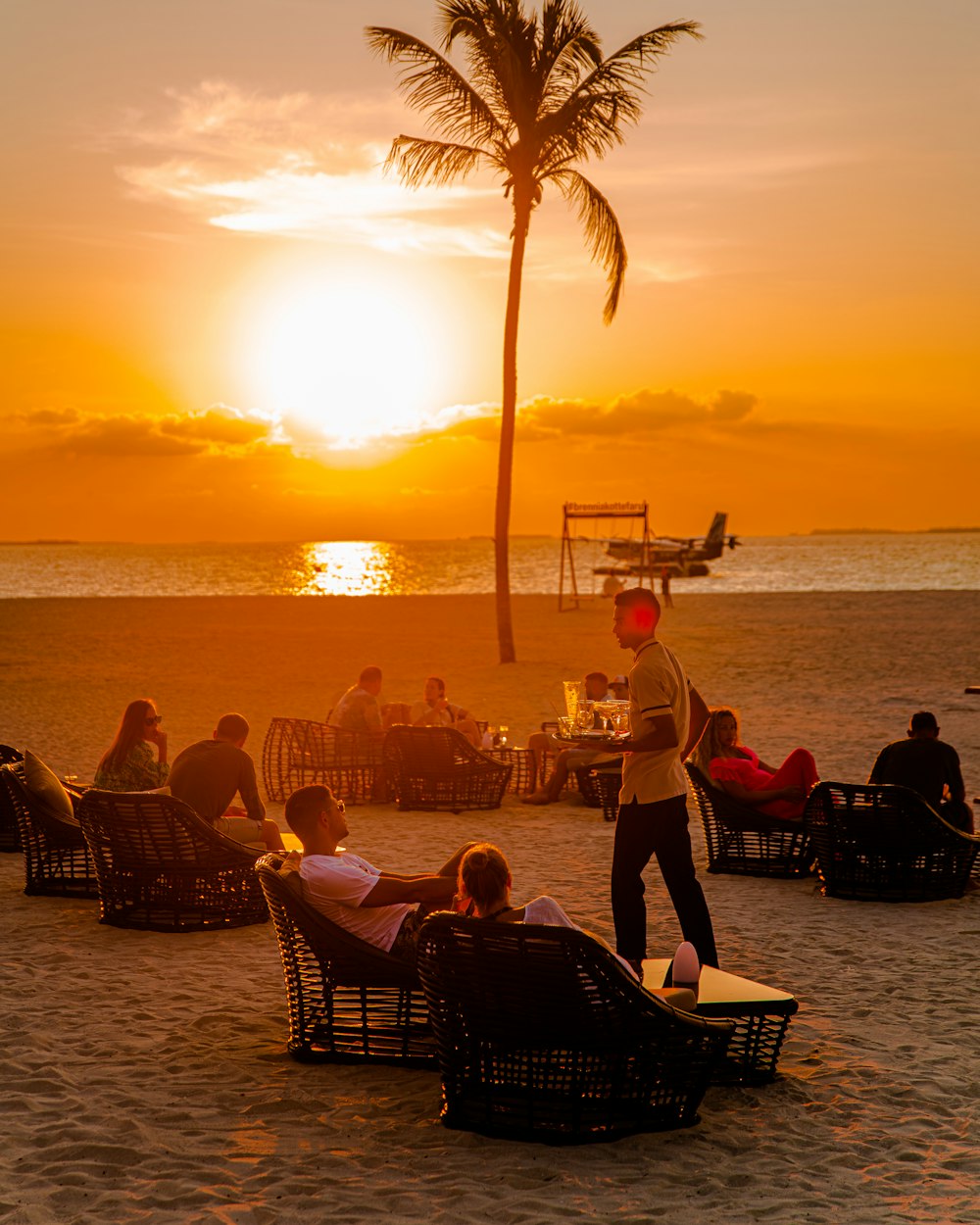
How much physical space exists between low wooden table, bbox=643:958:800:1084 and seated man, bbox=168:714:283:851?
3.36 meters

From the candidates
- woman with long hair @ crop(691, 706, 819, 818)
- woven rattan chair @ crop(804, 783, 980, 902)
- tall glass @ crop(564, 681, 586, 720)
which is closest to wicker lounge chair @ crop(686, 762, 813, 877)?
woman with long hair @ crop(691, 706, 819, 818)

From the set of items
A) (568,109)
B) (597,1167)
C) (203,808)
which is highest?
(568,109)

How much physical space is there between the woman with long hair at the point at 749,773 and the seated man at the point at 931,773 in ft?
1.86

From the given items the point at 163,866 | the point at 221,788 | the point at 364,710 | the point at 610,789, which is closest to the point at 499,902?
the point at 163,866

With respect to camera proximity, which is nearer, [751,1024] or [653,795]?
[751,1024]

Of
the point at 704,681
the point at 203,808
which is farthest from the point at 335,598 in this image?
the point at 203,808

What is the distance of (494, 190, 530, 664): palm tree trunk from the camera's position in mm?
23984

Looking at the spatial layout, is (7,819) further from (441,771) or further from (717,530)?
(717,530)

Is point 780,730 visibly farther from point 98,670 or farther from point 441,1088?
point 98,670

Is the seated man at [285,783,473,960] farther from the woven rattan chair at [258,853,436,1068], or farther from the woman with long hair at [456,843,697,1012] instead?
the woman with long hair at [456,843,697,1012]

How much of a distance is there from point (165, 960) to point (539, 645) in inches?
927

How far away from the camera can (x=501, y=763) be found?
38.0 feet

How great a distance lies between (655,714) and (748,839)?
3.79m

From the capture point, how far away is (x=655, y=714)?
19.0ft
